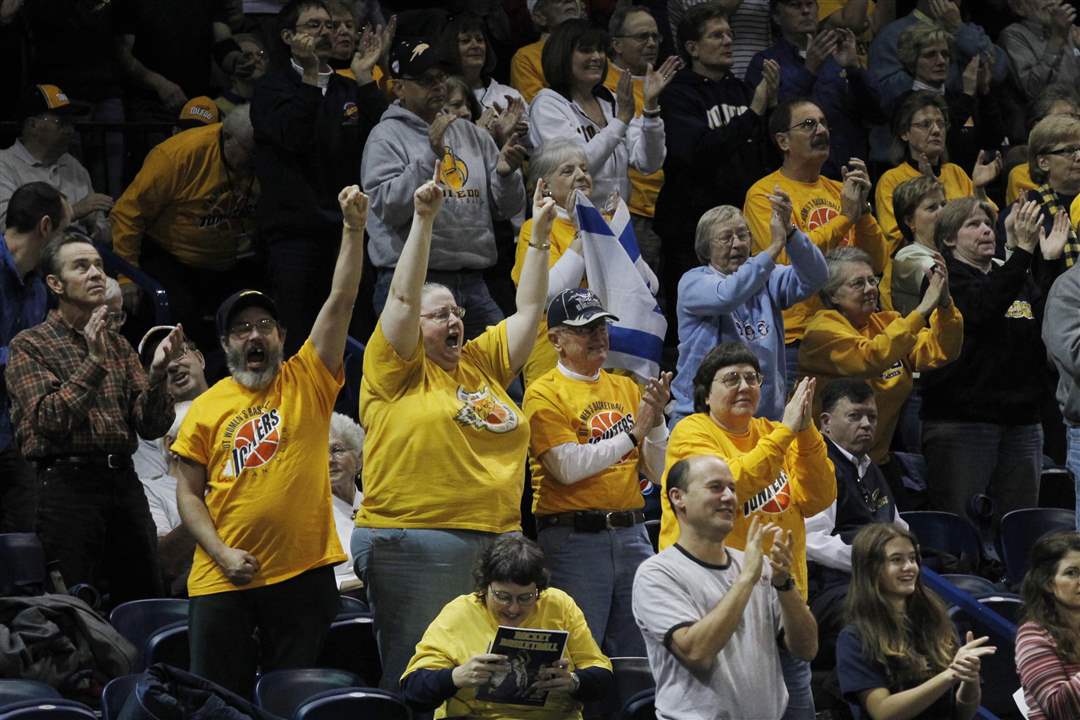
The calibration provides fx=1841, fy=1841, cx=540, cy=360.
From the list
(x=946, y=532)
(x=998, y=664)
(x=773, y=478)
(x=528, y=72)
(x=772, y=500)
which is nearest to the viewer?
(x=773, y=478)

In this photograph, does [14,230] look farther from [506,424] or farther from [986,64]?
[986,64]

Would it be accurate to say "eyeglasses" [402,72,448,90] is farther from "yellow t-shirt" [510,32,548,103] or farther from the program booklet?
the program booklet

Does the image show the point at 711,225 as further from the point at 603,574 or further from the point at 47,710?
the point at 47,710

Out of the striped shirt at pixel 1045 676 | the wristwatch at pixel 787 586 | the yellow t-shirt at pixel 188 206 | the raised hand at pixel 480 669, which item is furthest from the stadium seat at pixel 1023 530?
the yellow t-shirt at pixel 188 206

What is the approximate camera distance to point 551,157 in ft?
24.7

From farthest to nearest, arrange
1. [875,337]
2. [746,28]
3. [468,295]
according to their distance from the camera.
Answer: [746,28], [468,295], [875,337]

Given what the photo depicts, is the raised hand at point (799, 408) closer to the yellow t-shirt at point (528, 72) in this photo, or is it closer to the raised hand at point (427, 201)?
the raised hand at point (427, 201)

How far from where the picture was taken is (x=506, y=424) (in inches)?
231

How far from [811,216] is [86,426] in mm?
3551

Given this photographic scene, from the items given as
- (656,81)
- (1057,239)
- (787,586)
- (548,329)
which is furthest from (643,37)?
(787,586)

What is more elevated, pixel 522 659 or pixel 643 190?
pixel 643 190

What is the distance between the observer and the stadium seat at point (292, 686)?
17.6 feet

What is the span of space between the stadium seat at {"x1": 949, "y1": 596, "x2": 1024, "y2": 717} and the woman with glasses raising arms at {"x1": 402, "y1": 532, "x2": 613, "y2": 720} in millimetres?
1660

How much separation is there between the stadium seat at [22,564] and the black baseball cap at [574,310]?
6.30 feet
